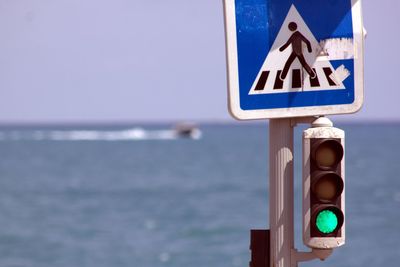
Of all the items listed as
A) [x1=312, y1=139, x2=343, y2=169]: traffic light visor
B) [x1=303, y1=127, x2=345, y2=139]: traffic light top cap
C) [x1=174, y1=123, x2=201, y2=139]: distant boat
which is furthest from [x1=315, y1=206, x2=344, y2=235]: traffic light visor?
[x1=174, y1=123, x2=201, y2=139]: distant boat

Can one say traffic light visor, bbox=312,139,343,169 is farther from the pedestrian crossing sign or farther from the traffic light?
the pedestrian crossing sign

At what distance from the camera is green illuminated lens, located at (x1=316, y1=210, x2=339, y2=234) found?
4.25 metres

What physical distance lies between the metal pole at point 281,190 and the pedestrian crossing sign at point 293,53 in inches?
3.2

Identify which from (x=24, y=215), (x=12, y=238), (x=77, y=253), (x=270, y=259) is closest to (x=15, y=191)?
(x=24, y=215)

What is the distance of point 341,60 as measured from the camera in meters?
4.40

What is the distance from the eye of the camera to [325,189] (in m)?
4.26

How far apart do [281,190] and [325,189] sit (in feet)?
0.78

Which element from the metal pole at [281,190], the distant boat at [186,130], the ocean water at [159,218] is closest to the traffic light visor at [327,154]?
the metal pole at [281,190]

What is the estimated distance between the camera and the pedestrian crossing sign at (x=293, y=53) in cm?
439

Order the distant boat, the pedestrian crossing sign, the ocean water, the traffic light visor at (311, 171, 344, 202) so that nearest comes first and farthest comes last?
the traffic light visor at (311, 171, 344, 202), the pedestrian crossing sign, the ocean water, the distant boat

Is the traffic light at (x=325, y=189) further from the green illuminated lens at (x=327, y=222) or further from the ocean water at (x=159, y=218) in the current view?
the ocean water at (x=159, y=218)

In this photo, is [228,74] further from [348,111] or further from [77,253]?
[77,253]

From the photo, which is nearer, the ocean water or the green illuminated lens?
the green illuminated lens

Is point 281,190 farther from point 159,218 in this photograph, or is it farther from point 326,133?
point 159,218
